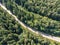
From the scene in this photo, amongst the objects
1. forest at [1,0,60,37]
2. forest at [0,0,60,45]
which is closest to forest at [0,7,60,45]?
forest at [0,0,60,45]

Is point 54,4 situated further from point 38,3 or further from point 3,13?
point 3,13

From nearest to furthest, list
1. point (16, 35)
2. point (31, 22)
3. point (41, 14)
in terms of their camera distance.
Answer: point (16, 35), point (31, 22), point (41, 14)

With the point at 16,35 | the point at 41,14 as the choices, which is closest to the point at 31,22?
the point at 41,14

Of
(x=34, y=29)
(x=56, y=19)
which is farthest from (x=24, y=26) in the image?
(x=56, y=19)

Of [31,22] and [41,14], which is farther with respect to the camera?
[41,14]

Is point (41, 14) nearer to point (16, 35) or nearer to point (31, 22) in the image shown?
point (31, 22)

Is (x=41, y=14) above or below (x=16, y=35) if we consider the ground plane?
above

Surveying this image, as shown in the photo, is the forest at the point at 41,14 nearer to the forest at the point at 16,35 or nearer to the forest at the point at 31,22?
the forest at the point at 31,22
